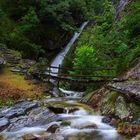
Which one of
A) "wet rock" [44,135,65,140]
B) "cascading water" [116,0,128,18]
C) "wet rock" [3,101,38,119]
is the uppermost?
"cascading water" [116,0,128,18]

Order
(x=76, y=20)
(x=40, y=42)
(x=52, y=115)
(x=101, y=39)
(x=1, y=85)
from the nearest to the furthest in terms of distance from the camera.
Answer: (x=52, y=115)
(x=1, y=85)
(x=101, y=39)
(x=40, y=42)
(x=76, y=20)

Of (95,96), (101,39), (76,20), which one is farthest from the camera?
(76,20)

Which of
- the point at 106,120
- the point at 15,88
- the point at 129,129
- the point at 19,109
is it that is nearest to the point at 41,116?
the point at 19,109

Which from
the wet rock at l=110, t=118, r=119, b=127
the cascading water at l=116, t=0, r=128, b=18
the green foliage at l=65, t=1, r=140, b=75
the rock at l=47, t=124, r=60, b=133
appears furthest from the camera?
the cascading water at l=116, t=0, r=128, b=18

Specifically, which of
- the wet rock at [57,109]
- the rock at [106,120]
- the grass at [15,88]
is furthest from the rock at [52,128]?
the grass at [15,88]

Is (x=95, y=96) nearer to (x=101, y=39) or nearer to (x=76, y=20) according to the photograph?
(x=101, y=39)

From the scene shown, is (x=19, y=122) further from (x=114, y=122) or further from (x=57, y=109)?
(x=114, y=122)

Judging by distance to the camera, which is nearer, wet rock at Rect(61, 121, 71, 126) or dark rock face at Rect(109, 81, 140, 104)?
wet rock at Rect(61, 121, 71, 126)

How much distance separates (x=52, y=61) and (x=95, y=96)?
62.8ft

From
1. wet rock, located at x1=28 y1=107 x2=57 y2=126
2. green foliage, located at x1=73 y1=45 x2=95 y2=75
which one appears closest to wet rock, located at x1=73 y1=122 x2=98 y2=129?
wet rock, located at x1=28 y1=107 x2=57 y2=126

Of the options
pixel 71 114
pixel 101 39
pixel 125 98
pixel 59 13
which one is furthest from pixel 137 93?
pixel 59 13

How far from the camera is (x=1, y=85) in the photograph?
81.5 feet

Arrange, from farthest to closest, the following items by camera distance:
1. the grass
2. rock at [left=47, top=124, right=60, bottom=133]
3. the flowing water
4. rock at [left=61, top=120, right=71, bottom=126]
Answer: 1. the grass
2. rock at [left=61, top=120, right=71, bottom=126]
3. rock at [left=47, top=124, right=60, bottom=133]
4. the flowing water

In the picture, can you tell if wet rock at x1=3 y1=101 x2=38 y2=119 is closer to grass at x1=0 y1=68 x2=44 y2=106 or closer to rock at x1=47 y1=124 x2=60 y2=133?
rock at x1=47 y1=124 x2=60 y2=133
